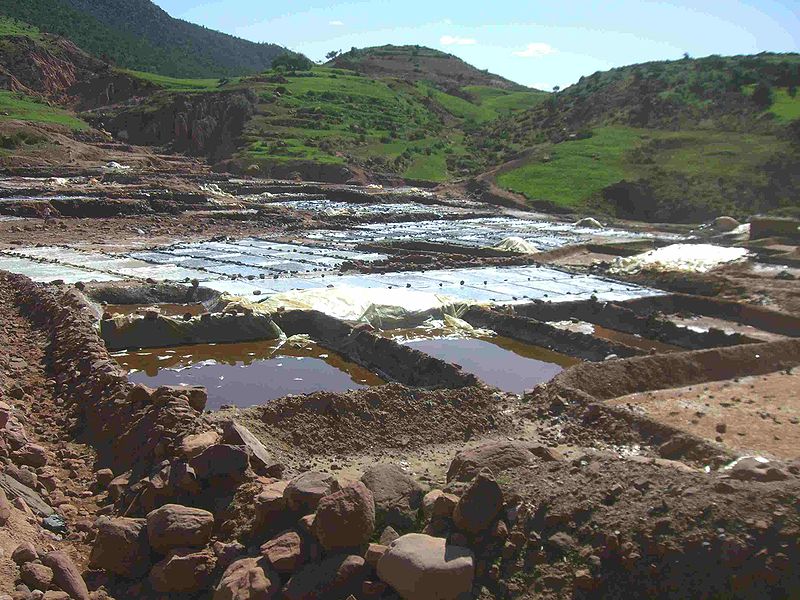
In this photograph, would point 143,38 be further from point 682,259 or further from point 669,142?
point 682,259

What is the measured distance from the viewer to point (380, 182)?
1984 inches

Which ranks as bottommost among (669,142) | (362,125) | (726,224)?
(726,224)

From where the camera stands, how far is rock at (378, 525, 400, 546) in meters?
4.73

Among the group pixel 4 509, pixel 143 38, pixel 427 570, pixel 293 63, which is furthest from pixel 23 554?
pixel 143 38

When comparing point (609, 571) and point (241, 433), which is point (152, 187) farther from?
point (609, 571)

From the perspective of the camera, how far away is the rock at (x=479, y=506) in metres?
4.69

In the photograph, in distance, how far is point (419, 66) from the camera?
356 ft

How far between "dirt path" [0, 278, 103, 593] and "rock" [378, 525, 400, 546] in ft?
6.75

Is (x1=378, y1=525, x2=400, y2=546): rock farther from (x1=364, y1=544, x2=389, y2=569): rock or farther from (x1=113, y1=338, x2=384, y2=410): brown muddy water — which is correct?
(x1=113, y1=338, x2=384, y2=410): brown muddy water

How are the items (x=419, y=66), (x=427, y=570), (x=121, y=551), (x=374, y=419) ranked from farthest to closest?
(x=419, y=66) < (x=374, y=419) < (x=121, y=551) < (x=427, y=570)

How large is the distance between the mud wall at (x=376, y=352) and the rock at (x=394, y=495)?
206 inches

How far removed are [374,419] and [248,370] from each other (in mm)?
3872

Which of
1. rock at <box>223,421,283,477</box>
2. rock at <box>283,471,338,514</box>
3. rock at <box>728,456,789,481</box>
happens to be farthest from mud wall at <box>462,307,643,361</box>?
rock at <box>283,471,338,514</box>

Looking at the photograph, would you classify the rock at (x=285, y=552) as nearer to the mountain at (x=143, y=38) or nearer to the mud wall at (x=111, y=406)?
the mud wall at (x=111, y=406)
